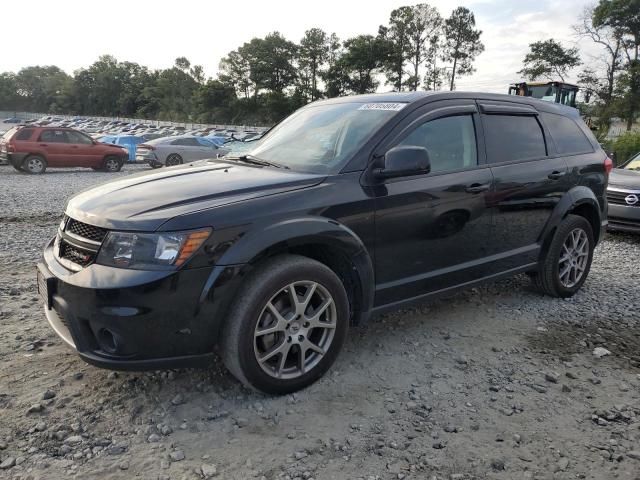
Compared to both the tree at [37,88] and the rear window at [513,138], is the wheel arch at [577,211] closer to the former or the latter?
the rear window at [513,138]

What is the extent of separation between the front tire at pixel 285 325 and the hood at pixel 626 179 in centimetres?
617

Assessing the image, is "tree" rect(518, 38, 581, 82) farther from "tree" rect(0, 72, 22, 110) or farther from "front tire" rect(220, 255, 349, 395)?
"tree" rect(0, 72, 22, 110)

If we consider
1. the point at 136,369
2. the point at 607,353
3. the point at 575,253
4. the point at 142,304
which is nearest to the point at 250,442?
the point at 136,369

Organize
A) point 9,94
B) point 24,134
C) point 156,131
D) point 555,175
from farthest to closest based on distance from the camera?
point 9,94
point 156,131
point 24,134
point 555,175

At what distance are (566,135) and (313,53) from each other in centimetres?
7618

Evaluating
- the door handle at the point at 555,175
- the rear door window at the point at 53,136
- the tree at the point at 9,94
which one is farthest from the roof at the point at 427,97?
the tree at the point at 9,94

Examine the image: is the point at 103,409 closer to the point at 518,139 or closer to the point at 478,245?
the point at 478,245

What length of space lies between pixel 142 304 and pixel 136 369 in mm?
365

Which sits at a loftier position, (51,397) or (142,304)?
(142,304)

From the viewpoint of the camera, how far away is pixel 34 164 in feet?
52.3

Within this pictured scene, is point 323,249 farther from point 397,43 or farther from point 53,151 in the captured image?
point 397,43

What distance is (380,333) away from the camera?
3.89 m

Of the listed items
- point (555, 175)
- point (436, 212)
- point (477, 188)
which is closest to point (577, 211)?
point (555, 175)

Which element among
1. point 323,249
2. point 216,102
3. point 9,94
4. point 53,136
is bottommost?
point 323,249
